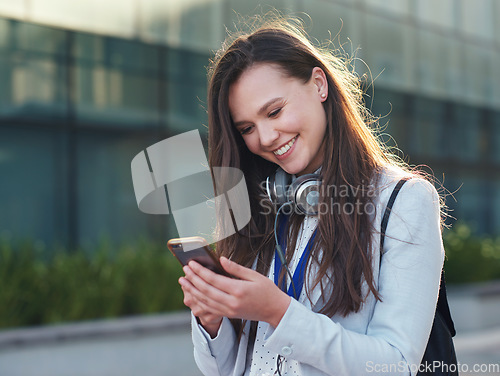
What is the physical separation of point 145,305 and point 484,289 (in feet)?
16.6

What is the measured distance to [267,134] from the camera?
192 cm

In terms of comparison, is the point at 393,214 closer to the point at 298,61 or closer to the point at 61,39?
the point at 298,61

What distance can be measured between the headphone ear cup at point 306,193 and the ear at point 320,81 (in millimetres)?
290

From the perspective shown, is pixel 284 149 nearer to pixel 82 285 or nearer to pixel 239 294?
pixel 239 294

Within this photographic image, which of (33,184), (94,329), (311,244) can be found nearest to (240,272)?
(311,244)

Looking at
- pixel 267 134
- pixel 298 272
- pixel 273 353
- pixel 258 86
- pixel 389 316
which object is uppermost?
pixel 258 86

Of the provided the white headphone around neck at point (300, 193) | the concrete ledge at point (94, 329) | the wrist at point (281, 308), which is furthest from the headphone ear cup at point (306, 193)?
the concrete ledge at point (94, 329)

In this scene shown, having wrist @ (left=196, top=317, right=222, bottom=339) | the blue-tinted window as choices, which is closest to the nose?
wrist @ (left=196, top=317, right=222, bottom=339)

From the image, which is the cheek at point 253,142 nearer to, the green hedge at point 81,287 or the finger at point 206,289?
the finger at point 206,289

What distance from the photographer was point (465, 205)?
13.6 meters

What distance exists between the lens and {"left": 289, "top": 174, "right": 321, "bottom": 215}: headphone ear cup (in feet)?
6.18

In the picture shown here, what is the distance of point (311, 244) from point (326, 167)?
0.87 feet

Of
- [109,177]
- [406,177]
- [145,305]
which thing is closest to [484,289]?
[145,305]

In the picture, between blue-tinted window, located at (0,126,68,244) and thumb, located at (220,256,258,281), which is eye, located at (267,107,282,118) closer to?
thumb, located at (220,256,258,281)
